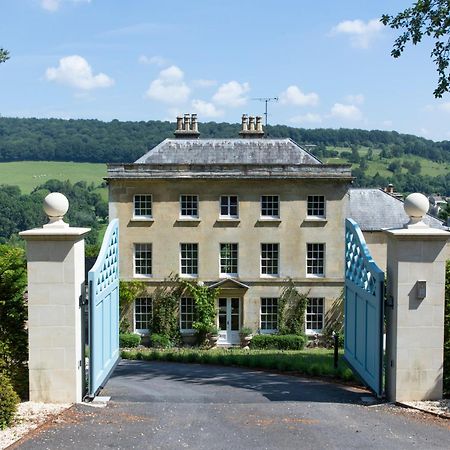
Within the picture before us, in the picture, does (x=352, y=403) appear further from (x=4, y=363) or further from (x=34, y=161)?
(x=34, y=161)

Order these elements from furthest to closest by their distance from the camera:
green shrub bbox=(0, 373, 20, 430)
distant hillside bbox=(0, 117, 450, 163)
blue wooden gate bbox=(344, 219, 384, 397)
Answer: distant hillside bbox=(0, 117, 450, 163) < blue wooden gate bbox=(344, 219, 384, 397) < green shrub bbox=(0, 373, 20, 430)

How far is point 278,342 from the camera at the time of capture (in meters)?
Result: 34.8

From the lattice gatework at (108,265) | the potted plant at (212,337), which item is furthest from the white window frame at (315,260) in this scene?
the lattice gatework at (108,265)

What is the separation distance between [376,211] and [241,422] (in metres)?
32.6

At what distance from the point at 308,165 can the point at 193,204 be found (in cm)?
618

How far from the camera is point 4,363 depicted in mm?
11211

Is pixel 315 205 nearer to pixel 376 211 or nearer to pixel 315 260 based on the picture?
pixel 315 260

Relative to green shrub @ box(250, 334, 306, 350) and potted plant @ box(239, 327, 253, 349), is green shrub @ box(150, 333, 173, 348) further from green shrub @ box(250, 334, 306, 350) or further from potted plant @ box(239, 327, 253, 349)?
green shrub @ box(250, 334, 306, 350)

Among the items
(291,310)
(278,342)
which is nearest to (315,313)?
(291,310)

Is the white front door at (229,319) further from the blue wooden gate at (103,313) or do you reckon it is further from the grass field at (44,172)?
the grass field at (44,172)

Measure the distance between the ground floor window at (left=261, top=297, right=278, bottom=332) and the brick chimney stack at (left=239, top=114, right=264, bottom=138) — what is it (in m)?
9.73

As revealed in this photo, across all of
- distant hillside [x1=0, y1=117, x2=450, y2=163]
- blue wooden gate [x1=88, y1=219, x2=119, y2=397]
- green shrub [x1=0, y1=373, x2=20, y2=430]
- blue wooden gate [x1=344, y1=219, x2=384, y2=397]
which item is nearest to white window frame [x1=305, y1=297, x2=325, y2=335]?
blue wooden gate [x1=344, y1=219, x2=384, y2=397]

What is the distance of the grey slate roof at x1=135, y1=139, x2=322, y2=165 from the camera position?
37312 mm

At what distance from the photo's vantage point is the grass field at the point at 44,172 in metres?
118
